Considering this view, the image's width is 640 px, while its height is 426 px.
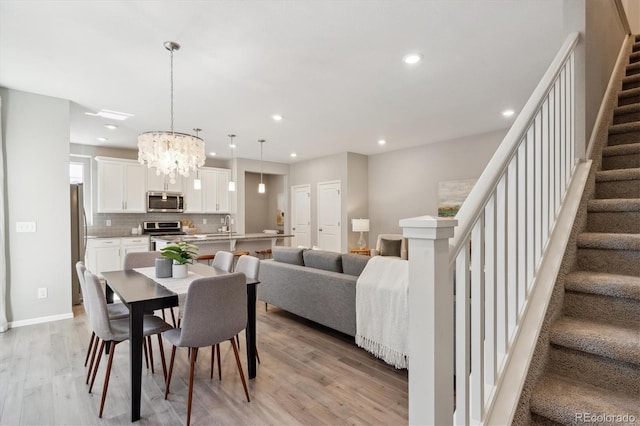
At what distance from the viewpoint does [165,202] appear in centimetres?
686

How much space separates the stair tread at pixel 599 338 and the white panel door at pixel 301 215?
22.8ft

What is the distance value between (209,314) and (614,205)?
7.95ft

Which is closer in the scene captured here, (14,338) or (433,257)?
(433,257)

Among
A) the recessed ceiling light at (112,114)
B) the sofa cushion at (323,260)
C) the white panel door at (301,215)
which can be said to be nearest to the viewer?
the sofa cushion at (323,260)

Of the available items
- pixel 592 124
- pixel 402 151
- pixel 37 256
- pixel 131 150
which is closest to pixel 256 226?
pixel 131 150

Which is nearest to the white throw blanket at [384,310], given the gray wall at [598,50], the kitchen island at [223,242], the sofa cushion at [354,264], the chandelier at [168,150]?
the sofa cushion at [354,264]

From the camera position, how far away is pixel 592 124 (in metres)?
2.08

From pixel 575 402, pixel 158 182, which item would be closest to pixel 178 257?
pixel 575 402

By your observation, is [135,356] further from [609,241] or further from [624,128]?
[624,128]

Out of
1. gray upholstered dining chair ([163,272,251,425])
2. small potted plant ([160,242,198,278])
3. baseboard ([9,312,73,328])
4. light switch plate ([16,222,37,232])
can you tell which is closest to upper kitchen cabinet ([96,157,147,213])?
light switch plate ([16,222,37,232])

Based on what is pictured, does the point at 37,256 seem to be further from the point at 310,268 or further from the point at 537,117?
the point at 537,117

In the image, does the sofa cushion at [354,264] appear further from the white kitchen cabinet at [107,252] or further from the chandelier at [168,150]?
the white kitchen cabinet at [107,252]

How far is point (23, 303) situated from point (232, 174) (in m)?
4.80

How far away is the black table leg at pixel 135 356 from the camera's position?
1968 mm
